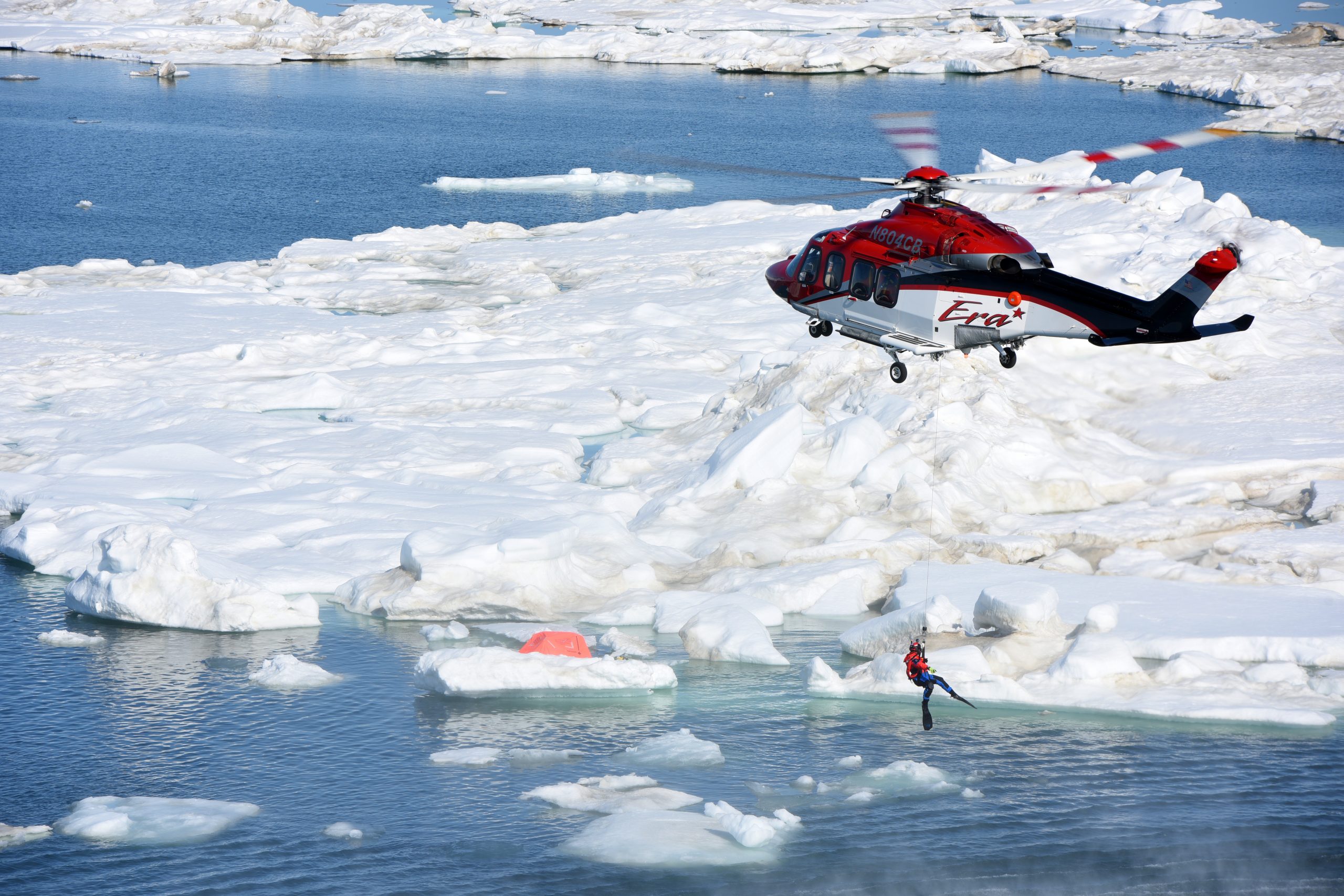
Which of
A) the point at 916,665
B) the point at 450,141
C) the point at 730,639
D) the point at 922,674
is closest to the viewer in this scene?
the point at 922,674

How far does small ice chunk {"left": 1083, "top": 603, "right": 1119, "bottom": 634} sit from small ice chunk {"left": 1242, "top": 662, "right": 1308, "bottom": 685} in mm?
1937

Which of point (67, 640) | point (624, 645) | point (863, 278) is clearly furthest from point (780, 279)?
point (67, 640)

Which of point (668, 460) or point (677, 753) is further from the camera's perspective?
point (668, 460)

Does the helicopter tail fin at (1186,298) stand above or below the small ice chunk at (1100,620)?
above

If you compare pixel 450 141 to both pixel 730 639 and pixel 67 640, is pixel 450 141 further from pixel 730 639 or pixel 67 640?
pixel 730 639

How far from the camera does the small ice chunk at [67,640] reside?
2173cm

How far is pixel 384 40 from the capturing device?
88.9 m

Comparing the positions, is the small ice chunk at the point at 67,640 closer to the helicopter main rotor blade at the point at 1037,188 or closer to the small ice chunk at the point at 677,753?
the small ice chunk at the point at 677,753

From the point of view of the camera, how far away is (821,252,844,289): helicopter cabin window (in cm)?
1755

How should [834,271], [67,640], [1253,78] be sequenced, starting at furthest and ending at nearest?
[1253,78], [67,640], [834,271]

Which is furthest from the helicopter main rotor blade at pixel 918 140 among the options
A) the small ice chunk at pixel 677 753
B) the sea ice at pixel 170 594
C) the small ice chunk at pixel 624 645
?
the sea ice at pixel 170 594

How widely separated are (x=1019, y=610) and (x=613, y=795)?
6.89 m

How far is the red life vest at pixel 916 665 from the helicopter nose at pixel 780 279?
5.05 m

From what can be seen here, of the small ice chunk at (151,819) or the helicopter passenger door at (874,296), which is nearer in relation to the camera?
the helicopter passenger door at (874,296)
